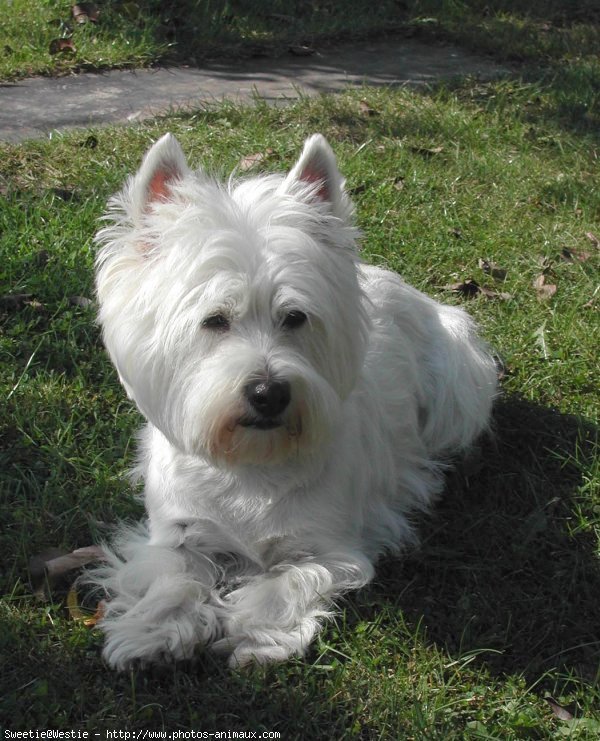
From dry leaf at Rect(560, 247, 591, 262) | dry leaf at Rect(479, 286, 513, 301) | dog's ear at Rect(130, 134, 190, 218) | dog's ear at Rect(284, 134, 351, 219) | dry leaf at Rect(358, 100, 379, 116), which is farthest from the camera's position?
dry leaf at Rect(358, 100, 379, 116)

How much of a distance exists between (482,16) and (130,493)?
781 centimetres

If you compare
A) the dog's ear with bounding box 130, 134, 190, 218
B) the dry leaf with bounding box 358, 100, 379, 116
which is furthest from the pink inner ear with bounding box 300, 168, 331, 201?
the dry leaf with bounding box 358, 100, 379, 116

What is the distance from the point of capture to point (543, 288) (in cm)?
498

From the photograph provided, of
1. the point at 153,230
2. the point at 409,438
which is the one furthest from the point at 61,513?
the point at 409,438

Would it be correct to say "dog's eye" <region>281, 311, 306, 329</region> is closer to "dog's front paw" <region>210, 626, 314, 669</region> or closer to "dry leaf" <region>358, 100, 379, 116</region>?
"dog's front paw" <region>210, 626, 314, 669</region>

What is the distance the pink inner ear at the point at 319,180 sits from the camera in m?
3.09

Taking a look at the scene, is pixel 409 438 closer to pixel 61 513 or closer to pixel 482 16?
pixel 61 513

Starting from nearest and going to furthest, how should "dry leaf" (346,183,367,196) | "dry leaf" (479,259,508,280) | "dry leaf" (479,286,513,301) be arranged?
1. "dry leaf" (479,286,513,301)
2. "dry leaf" (479,259,508,280)
3. "dry leaf" (346,183,367,196)

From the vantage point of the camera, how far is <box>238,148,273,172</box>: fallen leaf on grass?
5.74 metres

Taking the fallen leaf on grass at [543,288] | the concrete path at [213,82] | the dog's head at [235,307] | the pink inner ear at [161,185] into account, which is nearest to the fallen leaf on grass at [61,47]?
the concrete path at [213,82]

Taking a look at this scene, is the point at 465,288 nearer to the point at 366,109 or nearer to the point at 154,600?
the point at 366,109

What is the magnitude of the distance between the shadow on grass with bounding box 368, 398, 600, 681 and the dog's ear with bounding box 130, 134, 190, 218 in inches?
56.3

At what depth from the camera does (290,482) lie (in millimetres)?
3104

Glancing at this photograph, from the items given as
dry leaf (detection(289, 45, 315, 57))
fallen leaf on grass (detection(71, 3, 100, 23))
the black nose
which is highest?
the black nose
